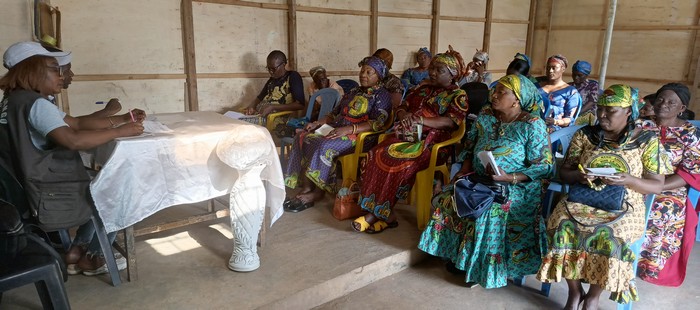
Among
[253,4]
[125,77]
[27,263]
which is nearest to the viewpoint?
[27,263]

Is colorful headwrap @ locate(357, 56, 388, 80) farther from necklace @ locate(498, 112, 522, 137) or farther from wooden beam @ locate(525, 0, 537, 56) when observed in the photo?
wooden beam @ locate(525, 0, 537, 56)

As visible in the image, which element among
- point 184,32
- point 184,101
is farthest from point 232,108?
point 184,32

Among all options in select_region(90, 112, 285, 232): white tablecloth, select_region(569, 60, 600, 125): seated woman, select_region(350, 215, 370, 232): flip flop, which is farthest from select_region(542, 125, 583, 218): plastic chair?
select_region(569, 60, 600, 125): seated woman

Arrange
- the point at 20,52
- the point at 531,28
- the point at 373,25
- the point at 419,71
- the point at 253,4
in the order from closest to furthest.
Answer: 1. the point at 20,52
2. the point at 253,4
3. the point at 373,25
4. the point at 419,71
5. the point at 531,28

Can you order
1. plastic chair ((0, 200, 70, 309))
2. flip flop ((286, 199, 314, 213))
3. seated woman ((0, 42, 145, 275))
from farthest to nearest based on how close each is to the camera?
flip flop ((286, 199, 314, 213)), seated woman ((0, 42, 145, 275)), plastic chair ((0, 200, 70, 309))

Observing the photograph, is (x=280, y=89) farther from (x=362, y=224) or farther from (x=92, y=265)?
(x=92, y=265)

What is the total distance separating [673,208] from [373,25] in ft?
13.0

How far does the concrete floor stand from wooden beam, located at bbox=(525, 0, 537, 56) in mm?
5123

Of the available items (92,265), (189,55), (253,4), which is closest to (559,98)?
(253,4)

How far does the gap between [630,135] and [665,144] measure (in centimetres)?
60

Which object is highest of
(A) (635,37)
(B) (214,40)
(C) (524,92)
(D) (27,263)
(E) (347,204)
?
(A) (635,37)

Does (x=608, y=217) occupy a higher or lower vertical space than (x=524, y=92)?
lower

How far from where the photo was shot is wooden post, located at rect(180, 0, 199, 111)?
4.42 m

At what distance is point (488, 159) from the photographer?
96.5 inches
